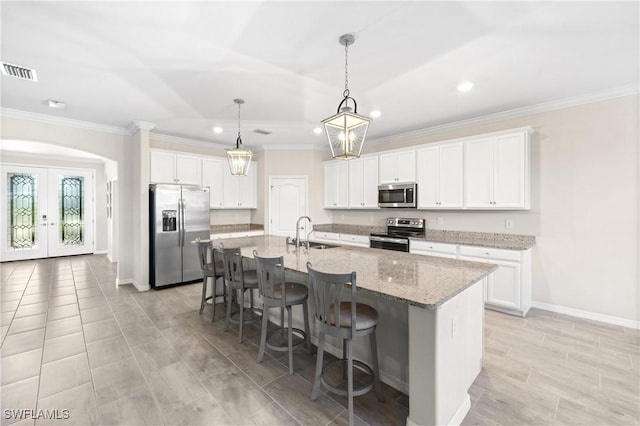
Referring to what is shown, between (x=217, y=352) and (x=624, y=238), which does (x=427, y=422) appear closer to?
(x=217, y=352)

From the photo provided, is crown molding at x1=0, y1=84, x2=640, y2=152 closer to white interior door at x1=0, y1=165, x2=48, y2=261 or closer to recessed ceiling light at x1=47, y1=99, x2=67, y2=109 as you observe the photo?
recessed ceiling light at x1=47, y1=99, x2=67, y2=109

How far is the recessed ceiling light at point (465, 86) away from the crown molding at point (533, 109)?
1.18 m

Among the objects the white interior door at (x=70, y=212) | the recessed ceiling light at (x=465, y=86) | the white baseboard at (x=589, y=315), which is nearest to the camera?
the recessed ceiling light at (x=465, y=86)

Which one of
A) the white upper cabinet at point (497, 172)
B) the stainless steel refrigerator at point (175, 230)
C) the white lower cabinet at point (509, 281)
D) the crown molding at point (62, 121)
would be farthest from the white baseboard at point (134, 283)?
the white upper cabinet at point (497, 172)

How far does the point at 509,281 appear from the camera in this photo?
12.0ft

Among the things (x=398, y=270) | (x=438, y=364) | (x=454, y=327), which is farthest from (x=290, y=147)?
(x=438, y=364)

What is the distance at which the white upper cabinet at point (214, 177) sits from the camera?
19.2ft

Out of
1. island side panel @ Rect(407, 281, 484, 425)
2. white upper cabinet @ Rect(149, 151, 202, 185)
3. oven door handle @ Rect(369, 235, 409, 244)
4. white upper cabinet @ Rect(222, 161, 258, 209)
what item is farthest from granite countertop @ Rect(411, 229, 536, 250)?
white upper cabinet @ Rect(149, 151, 202, 185)

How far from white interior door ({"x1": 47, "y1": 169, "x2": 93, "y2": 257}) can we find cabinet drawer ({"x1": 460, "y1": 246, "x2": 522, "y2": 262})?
9420 mm

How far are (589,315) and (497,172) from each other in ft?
6.88

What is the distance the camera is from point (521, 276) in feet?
11.8

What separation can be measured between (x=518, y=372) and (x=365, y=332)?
161 centimetres

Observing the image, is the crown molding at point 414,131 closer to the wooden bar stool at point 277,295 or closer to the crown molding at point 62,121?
the crown molding at point 62,121

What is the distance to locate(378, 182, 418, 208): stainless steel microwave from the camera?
191 inches
